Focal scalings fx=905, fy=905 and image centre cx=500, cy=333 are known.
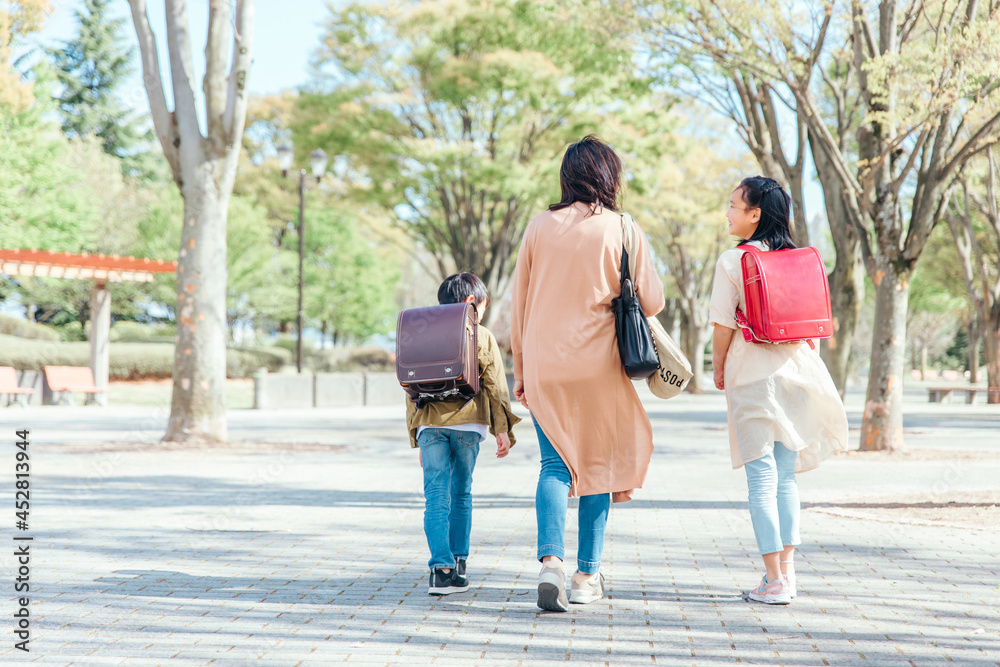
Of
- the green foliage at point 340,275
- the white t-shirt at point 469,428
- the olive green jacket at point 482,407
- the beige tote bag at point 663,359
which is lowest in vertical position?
the white t-shirt at point 469,428

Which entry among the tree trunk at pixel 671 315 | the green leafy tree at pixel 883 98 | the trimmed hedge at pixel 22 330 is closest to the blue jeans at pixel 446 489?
the green leafy tree at pixel 883 98

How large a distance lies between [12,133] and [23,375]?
913cm

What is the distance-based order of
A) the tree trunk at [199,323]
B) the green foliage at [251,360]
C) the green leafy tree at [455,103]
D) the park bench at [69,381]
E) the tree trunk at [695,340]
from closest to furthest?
the tree trunk at [199,323] → the green leafy tree at [455,103] → the park bench at [69,381] → the green foliage at [251,360] → the tree trunk at [695,340]

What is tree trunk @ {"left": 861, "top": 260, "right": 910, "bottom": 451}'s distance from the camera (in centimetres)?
1107

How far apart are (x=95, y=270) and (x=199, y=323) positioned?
10.4 metres

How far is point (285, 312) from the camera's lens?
36.6 meters

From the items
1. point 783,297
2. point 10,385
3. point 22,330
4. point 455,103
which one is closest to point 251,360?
point 22,330

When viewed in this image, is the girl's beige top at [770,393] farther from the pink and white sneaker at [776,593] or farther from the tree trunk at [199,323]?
the tree trunk at [199,323]

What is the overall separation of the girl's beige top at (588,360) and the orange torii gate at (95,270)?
17.6 metres

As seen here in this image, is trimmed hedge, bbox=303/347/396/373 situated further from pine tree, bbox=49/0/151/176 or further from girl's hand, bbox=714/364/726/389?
→ girl's hand, bbox=714/364/726/389

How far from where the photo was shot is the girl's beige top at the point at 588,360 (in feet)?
12.6

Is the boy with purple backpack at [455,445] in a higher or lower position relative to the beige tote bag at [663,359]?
lower

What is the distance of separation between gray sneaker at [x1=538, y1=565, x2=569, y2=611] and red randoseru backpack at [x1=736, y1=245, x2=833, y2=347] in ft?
4.43

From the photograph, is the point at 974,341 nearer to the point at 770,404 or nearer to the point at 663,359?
the point at 770,404
